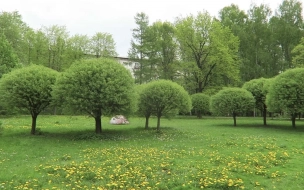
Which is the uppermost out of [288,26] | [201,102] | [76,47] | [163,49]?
[288,26]

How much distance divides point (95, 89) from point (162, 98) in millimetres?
6844

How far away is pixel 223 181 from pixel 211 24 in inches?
1713

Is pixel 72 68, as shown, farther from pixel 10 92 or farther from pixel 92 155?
pixel 92 155

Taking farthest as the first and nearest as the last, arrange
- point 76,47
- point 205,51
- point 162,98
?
point 76,47
point 205,51
point 162,98

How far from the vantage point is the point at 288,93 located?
2661 centimetres

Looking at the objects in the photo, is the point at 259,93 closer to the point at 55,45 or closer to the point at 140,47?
the point at 140,47

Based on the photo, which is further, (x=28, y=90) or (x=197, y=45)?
(x=197, y=45)

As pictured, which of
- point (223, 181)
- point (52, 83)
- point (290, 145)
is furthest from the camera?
point (52, 83)

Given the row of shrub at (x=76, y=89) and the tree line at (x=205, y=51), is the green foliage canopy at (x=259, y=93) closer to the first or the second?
the tree line at (x=205, y=51)

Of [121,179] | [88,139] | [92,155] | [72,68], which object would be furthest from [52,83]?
[121,179]

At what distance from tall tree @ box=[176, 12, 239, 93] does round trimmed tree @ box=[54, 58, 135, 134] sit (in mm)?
31624

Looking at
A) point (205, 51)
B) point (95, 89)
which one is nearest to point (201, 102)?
point (205, 51)

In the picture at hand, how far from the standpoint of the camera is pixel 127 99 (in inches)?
791

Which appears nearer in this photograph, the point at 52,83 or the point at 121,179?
the point at 121,179
